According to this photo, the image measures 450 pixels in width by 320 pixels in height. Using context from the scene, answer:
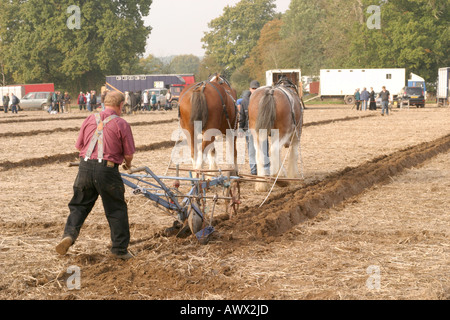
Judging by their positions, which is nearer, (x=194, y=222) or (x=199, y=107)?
(x=194, y=222)

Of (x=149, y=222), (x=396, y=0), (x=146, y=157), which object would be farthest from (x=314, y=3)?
(x=149, y=222)

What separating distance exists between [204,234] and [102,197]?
1326 mm

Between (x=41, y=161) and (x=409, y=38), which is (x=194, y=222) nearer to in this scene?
(x=41, y=161)

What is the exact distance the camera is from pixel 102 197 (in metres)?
6.65

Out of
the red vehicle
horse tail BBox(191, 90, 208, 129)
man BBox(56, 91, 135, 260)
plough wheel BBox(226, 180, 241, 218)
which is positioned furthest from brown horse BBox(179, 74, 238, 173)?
the red vehicle

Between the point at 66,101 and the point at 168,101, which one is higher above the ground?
the point at 66,101

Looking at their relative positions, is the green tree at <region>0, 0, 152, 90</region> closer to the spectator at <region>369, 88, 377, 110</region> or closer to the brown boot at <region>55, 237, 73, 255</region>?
the spectator at <region>369, 88, 377, 110</region>

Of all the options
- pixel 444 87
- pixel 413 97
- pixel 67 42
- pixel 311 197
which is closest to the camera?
pixel 311 197

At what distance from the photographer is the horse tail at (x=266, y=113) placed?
10.8 metres

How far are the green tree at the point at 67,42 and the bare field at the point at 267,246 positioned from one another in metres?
57.6

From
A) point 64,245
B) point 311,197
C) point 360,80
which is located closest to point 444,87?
point 360,80

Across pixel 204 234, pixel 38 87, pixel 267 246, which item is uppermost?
pixel 38 87

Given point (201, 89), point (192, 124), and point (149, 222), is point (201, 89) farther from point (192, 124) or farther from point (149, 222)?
point (149, 222)

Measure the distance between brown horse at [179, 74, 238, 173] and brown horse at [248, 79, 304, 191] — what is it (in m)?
0.51
